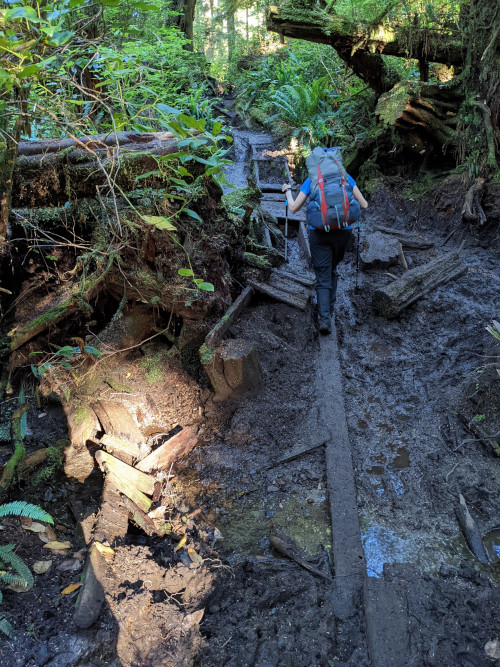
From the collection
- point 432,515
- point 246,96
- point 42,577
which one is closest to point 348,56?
point 246,96

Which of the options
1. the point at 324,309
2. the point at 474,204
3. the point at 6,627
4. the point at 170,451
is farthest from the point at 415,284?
the point at 6,627

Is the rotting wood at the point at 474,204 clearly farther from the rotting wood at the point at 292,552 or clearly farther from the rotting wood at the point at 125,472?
the rotting wood at the point at 125,472

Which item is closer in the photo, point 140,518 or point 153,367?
point 140,518

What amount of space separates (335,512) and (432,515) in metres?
0.78

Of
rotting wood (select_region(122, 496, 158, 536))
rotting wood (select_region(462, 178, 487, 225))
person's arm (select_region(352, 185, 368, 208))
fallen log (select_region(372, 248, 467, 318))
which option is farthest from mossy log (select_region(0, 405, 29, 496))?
rotting wood (select_region(462, 178, 487, 225))

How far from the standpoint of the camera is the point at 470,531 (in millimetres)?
3508

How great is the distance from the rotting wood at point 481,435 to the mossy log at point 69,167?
3814mm

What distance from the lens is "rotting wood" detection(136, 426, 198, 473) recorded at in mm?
4195

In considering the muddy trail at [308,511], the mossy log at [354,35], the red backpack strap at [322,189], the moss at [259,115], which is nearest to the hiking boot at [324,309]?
the muddy trail at [308,511]

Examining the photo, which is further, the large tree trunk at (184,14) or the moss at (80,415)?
the large tree trunk at (184,14)

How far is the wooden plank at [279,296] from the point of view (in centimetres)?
594

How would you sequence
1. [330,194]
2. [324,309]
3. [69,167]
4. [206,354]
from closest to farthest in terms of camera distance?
[69,167] < [206,354] < [330,194] < [324,309]

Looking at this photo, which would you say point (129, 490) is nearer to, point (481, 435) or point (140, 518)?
point (140, 518)

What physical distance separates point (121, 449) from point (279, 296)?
111 inches
